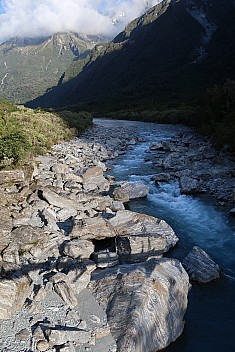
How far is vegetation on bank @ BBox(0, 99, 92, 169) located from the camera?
20078 millimetres

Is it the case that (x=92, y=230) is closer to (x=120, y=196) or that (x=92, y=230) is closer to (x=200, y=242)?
(x=200, y=242)

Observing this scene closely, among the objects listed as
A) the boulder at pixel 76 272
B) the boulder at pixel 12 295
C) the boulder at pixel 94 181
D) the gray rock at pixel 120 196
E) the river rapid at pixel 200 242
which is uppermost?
the boulder at pixel 12 295

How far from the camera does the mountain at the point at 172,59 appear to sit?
118 metres

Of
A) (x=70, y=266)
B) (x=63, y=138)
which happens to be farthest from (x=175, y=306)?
(x=63, y=138)

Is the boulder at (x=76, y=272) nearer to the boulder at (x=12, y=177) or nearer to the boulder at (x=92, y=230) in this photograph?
the boulder at (x=92, y=230)

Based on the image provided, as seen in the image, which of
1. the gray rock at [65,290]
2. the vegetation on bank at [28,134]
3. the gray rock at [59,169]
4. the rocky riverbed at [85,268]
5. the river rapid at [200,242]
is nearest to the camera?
the rocky riverbed at [85,268]

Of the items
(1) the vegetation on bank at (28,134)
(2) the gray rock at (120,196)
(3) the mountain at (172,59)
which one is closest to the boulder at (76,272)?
(2) the gray rock at (120,196)

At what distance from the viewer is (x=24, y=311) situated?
850 cm

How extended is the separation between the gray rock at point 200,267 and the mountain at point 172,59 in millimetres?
94660

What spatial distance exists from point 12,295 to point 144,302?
3241mm

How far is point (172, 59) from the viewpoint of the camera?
152 meters

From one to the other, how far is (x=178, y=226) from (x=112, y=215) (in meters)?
3.04

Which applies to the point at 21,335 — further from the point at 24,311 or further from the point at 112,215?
the point at 112,215

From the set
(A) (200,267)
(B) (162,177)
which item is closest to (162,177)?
(B) (162,177)
